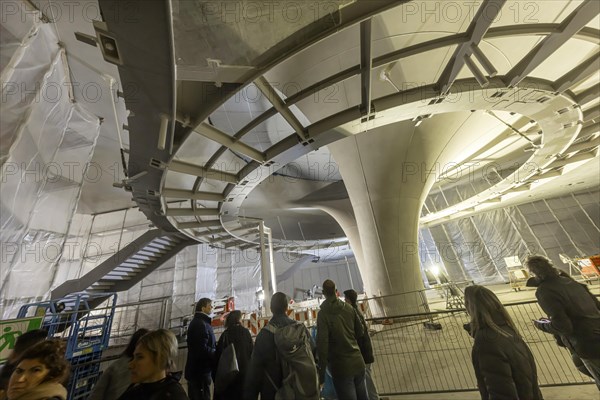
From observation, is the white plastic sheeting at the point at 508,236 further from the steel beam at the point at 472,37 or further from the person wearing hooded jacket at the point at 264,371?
the person wearing hooded jacket at the point at 264,371

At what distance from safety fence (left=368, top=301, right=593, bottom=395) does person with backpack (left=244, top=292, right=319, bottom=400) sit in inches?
92.0

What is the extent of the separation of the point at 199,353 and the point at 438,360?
15.0ft

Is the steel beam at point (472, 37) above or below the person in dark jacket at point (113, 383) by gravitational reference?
above

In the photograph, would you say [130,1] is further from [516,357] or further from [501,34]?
[501,34]

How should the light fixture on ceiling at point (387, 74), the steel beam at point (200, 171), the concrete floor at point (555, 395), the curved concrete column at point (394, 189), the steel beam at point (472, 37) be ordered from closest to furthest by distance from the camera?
the steel beam at point (472, 37) < the concrete floor at point (555, 395) < the light fixture on ceiling at point (387, 74) < the steel beam at point (200, 171) < the curved concrete column at point (394, 189)

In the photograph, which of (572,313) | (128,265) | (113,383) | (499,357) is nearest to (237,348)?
(113,383)

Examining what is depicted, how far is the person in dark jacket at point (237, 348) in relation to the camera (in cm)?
277

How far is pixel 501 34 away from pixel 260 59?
3146 mm

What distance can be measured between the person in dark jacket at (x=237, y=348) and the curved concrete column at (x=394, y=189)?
5459mm

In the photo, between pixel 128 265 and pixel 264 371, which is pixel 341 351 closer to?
pixel 264 371

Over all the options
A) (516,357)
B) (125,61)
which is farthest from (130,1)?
(516,357)

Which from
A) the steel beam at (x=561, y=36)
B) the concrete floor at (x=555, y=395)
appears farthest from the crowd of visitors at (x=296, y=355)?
the steel beam at (x=561, y=36)

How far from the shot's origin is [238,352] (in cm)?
296

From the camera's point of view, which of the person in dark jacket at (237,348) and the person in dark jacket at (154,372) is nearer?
the person in dark jacket at (154,372)
